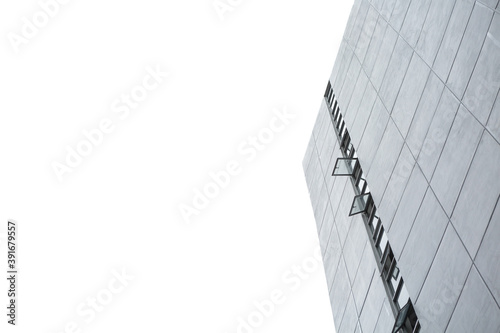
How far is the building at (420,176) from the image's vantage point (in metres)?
11.3

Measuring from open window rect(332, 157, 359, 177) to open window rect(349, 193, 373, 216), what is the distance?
227 centimetres

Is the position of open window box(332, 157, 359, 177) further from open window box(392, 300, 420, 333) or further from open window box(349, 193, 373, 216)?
open window box(392, 300, 420, 333)

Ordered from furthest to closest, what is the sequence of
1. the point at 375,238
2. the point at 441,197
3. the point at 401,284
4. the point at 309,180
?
the point at 309,180 → the point at 375,238 → the point at 401,284 → the point at 441,197

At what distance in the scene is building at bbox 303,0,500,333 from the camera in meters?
11.3

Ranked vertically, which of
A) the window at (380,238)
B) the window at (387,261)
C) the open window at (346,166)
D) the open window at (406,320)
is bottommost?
the open window at (406,320)

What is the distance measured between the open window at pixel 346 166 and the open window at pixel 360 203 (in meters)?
2.27

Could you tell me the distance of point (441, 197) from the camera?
13047mm

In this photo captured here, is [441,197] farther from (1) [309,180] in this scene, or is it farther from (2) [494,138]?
(1) [309,180]

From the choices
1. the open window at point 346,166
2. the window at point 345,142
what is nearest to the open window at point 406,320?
the open window at point 346,166

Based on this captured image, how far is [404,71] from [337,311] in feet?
34.8

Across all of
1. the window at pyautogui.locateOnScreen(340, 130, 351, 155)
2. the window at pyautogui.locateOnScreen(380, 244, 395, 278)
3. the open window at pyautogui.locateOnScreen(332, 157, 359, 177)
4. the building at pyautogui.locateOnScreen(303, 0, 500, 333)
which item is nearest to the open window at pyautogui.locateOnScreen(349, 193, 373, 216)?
the building at pyautogui.locateOnScreen(303, 0, 500, 333)

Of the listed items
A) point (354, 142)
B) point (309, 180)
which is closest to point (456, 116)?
point (354, 142)

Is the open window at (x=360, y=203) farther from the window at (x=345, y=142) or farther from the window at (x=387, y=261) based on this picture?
the window at (x=345, y=142)

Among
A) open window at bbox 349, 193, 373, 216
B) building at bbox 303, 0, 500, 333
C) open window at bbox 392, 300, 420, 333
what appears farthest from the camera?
open window at bbox 349, 193, 373, 216
